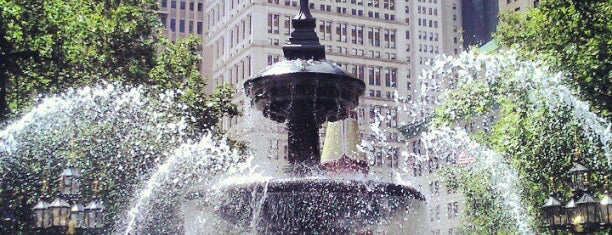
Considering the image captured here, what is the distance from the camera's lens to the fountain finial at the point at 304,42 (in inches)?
659

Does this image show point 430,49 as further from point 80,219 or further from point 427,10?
point 80,219

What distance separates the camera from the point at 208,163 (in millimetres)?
24312

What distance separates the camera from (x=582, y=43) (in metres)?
31.2

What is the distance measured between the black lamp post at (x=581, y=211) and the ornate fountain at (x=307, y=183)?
5541mm

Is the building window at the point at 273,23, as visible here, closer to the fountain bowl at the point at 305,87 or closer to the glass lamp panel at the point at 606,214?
the glass lamp panel at the point at 606,214

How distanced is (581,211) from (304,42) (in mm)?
7387

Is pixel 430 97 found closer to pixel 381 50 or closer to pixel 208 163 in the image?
pixel 381 50

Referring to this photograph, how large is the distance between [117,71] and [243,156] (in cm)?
576

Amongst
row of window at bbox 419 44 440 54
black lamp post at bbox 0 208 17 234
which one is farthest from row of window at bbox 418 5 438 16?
black lamp post at bbox 0 208 17 234

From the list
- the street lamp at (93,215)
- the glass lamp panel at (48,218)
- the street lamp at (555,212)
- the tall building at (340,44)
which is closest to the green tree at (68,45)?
the street lamp at (93,215)

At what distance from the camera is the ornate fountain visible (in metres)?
14.4

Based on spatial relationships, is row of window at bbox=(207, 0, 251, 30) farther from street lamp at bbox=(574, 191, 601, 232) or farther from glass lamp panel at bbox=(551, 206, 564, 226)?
street lamp at bbox=(574, 191, 601, 232)

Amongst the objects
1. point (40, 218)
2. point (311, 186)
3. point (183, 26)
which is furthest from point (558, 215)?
point (183, 26)

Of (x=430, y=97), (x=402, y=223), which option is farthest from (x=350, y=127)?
(x=430, y=97)
